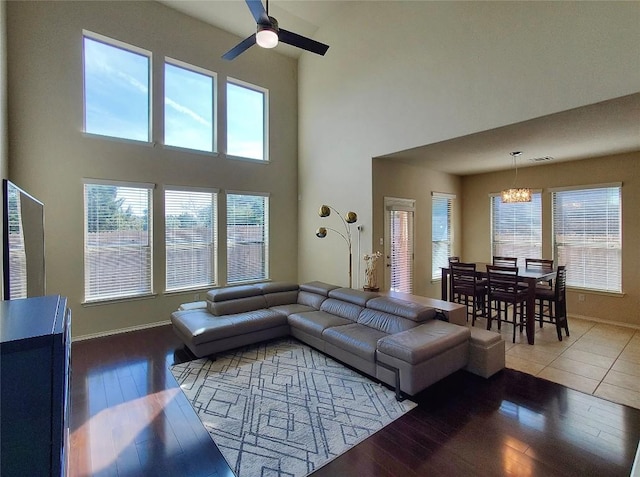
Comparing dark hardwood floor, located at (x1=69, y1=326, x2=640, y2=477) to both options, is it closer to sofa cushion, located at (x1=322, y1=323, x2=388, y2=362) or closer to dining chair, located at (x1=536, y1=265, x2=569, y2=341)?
sofa cushion, located at (x1=322, y1=323, x2=388, y2=362)

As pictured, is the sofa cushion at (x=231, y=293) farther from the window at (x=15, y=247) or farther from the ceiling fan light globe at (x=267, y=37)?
the ceiling fan light globe at (x=267, y=37)

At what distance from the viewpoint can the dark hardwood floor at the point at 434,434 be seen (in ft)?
7.07

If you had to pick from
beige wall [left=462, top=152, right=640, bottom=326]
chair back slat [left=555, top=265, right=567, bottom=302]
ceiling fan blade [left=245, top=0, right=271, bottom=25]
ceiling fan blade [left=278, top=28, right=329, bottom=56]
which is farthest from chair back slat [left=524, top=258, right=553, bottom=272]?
ceiling fan blade [left=245, top=0, right=271, bottom=25]

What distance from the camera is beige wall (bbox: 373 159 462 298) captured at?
5.52m

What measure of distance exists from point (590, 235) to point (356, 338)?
4.91 meters

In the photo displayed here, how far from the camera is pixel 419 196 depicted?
6215 mm

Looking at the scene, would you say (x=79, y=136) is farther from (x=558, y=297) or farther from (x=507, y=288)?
(x=558, y=297)

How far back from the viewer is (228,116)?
20.5ft

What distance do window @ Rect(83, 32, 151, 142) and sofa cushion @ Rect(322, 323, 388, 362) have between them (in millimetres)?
4410

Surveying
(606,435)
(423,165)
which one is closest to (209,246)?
(423,165)

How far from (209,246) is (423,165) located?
439cm

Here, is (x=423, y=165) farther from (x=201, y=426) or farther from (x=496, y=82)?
(x=201, y=426)

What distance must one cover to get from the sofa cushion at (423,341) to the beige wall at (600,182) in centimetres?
370

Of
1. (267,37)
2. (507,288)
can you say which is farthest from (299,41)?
(507,288)
